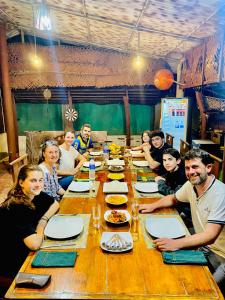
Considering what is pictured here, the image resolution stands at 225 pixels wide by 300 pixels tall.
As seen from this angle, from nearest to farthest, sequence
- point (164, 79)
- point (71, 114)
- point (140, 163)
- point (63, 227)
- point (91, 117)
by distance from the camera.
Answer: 1. point (63, 227)
2. point (140, 163)
3. point (164, 79)
4. point (71, 114)
5. point (91, 117)

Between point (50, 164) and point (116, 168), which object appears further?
point (116, 168)

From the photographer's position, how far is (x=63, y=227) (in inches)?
75.0

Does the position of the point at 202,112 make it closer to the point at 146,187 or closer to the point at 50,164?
the point at 146,187

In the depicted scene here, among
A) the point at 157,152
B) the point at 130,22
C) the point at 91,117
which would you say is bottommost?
the point at 157,152

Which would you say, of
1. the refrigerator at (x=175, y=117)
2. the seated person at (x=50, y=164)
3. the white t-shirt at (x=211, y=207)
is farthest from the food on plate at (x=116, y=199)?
the refrigerator at (x=175, y=117)

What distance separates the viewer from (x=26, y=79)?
6.54m

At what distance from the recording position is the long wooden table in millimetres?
1297

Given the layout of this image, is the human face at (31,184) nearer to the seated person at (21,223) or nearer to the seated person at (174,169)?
the seated person at (21,223)

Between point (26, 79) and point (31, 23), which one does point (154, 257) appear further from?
point (26, 79)

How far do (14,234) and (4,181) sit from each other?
4477 mm

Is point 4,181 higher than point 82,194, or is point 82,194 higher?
point 82,194

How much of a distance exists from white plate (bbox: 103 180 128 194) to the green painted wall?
4.47 m

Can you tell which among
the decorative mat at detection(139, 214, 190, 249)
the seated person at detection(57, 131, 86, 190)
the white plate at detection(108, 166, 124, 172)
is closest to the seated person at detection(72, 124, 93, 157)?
the seated person at detection(57, 131, 86, 190)

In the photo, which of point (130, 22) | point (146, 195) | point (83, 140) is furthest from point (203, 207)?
point (83, 140)
